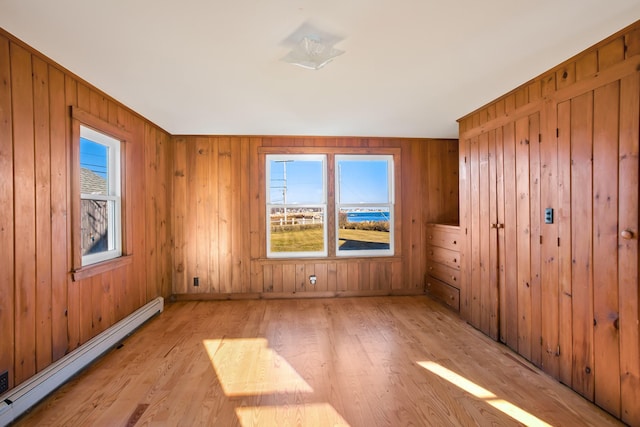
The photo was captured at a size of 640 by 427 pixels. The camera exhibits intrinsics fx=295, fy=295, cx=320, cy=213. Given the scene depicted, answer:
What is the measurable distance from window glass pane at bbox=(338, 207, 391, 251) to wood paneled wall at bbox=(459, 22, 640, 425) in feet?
5.31

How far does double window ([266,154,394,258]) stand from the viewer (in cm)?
433

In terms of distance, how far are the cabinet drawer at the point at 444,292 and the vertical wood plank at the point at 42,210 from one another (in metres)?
3.91

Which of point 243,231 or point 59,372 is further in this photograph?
point 243,231

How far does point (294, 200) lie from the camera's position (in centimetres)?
436

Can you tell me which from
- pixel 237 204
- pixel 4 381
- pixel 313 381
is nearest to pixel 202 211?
pixel 237 204

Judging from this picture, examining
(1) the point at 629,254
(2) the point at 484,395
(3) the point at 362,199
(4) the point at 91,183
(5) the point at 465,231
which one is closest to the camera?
(1) the point at 629,254

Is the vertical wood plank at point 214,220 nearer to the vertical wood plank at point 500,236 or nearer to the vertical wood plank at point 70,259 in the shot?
the vertical wood plank at point 70,259

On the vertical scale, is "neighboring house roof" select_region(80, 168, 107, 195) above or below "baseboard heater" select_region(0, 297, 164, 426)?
above

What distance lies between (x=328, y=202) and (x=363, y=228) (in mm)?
725

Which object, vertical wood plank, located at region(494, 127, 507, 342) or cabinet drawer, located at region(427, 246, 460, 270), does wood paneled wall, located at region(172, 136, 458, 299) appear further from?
vertical wood plank, located at region(494, 127, 507, 342)

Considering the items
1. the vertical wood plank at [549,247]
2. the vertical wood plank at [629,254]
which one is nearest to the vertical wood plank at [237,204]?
the vertical wood plank at [549,247]

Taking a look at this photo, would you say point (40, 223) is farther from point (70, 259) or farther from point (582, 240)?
point (582, 240)

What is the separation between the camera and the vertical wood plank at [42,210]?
6.66 feet

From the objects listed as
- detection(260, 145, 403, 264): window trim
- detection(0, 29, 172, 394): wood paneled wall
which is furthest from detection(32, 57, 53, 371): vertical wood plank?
detection(260, 145, 403, 264): window trim
